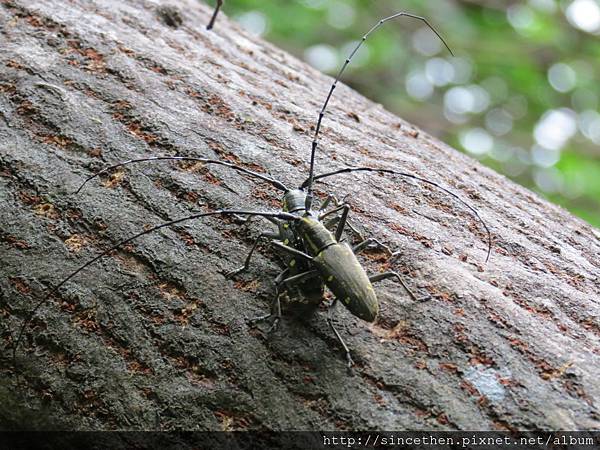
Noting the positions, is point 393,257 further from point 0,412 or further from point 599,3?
point 599,3

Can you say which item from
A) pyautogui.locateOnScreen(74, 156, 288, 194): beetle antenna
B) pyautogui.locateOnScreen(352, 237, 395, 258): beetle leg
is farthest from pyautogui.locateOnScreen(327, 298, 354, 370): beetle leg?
pyautogui.locateOnScreen(74, 156, 288, 194): beetle antenna

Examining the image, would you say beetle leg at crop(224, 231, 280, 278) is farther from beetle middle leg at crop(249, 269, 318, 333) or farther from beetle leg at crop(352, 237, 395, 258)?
beetle leg at crop(352, 237, 395, 258)

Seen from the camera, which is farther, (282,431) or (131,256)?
(131,256)

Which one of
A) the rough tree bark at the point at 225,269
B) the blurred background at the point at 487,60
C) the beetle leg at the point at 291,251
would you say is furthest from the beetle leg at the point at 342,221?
the blurred background at the point at 487,60

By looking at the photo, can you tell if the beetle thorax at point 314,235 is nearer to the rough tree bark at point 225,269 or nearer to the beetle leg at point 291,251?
the beetle leg at point 291,251

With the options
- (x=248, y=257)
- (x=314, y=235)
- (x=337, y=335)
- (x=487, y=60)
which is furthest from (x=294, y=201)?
(x=487, y=60)

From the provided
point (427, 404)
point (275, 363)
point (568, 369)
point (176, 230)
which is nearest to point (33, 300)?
point (176, 230)

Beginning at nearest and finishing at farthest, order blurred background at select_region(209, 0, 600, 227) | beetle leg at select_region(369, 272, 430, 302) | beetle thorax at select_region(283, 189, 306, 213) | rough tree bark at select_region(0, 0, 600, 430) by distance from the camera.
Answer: rough tree bark at select_region(0, 0, 600, 430) → beetle leg at select_region(369, 272, 430, 302) → beetle thorax at select_region(283, 189, 306, 213) → blurred background at select_region(209, 0, 600, 227)
